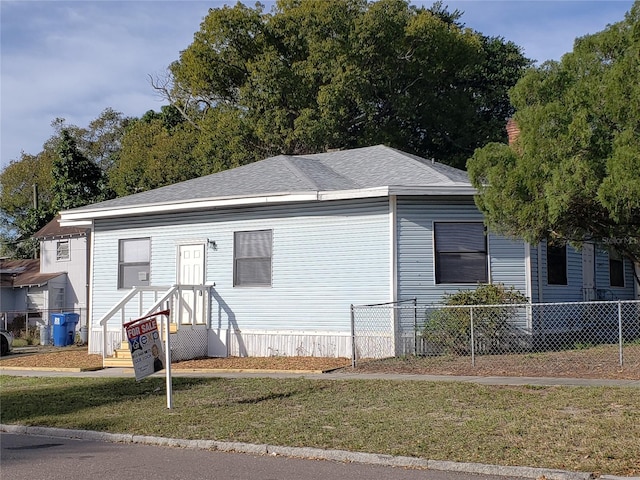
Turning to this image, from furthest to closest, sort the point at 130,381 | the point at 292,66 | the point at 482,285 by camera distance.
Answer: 1. the point at 292,66
2. the point at 482,285
3. the point at 130,381

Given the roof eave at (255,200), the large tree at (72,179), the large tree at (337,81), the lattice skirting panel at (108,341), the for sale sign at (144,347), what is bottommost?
the lattice skirting panel at (108,341)

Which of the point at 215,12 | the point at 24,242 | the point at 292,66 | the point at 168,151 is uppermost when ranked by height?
the point at 215,12

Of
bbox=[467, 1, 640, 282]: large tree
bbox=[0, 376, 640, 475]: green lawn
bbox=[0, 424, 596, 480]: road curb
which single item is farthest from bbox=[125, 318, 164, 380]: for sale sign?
bbox=[467, 1, 640, 282]: large tree

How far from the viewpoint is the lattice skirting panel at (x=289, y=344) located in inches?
683

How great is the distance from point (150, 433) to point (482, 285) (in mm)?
9130

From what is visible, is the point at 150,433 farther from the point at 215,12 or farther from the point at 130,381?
the point at 215,12

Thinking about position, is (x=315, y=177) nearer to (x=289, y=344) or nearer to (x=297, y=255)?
(x=297, y=255)

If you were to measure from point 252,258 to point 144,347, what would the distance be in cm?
720

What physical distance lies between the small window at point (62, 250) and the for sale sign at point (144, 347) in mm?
30364

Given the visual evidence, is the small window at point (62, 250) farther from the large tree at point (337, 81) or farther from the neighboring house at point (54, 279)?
the large tree at point (337, 81)

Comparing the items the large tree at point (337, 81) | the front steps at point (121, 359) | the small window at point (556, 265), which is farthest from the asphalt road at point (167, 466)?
the large tree at point (337, 81)

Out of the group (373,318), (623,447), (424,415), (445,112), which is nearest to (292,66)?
(445,112)

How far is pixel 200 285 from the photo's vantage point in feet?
62.6

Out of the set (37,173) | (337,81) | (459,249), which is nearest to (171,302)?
(459,249)
